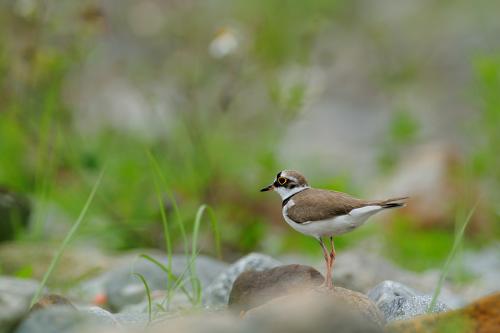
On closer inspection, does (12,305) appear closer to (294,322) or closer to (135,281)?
(294,322)

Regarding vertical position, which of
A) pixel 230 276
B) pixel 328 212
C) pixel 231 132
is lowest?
pixel 231 132

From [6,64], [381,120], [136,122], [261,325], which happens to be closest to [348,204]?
[261,325]

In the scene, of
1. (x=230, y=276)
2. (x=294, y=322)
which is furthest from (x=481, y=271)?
(x=294, y=322)

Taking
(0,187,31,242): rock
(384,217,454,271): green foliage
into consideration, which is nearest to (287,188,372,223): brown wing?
(0,187,31,242): rock

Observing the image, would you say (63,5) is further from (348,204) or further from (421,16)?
(421,16)

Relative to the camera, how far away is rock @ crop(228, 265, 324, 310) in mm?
3627

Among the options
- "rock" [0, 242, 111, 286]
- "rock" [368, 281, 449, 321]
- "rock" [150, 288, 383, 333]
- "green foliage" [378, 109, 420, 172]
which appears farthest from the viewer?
"green foliage" [378, 109, 420, 172]

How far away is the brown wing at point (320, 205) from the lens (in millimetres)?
3467

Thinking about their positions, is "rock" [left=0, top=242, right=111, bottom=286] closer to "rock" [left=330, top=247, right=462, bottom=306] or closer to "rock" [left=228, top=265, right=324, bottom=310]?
"rock" [left=330, top=247, right=462, bottom=306]

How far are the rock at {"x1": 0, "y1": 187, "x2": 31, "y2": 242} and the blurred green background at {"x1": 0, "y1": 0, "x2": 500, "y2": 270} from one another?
0.7 inches

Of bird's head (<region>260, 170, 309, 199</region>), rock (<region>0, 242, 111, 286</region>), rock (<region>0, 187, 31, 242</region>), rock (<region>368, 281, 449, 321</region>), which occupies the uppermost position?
bird's head (<region>260, 170, 309, 199</region>)

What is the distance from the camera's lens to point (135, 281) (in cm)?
485

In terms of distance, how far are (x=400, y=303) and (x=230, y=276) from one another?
997mm

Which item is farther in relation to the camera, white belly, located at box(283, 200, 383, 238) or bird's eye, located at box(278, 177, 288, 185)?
bird's eye, located at box(278, 177, 288, 185)
